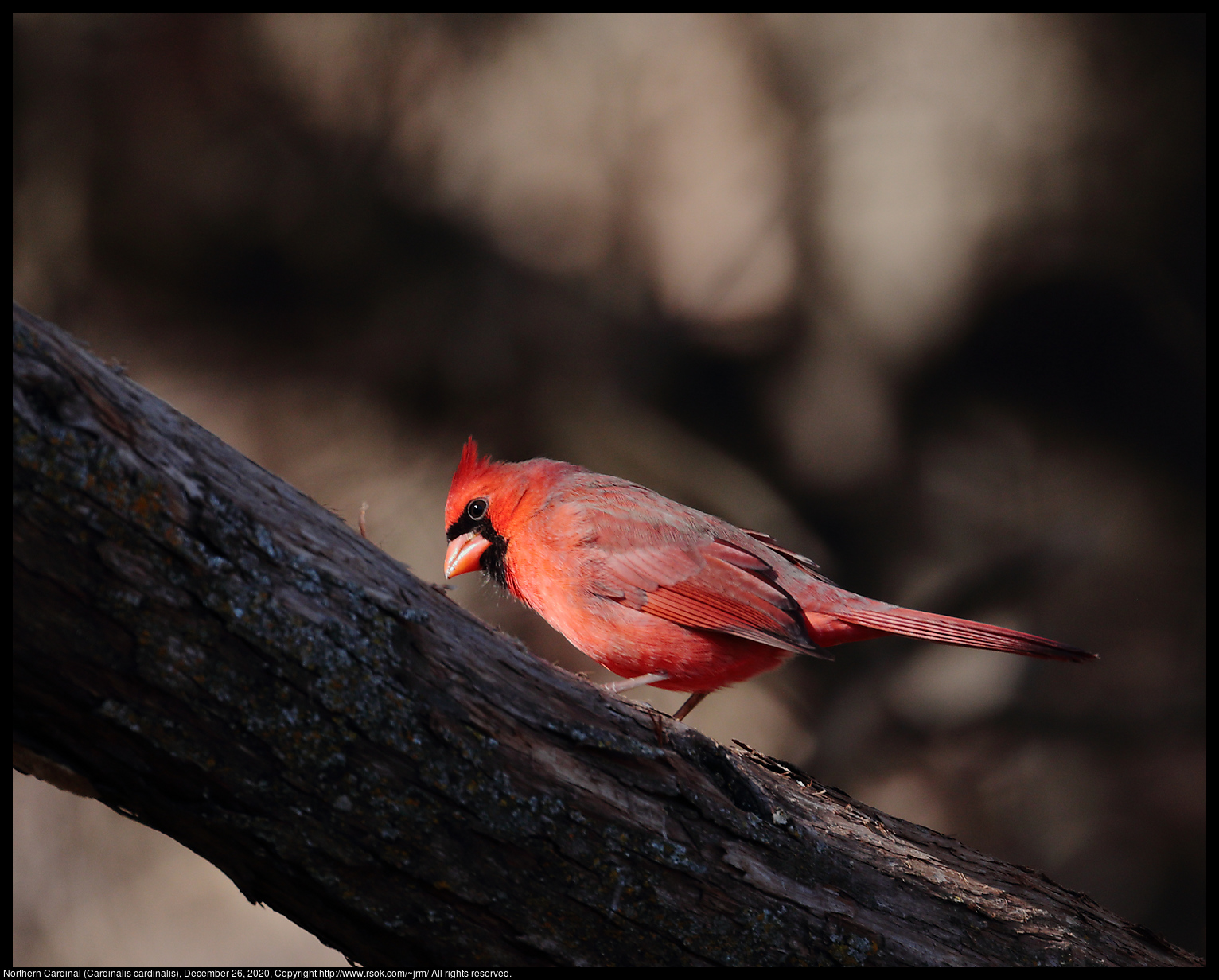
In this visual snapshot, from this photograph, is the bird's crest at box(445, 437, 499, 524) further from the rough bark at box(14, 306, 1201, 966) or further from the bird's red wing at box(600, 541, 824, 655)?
the rough bark at box(14, 306, 1201, 966)

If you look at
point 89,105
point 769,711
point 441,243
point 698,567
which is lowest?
point 698,567

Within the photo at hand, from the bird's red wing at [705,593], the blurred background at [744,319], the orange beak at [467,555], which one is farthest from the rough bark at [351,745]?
the blurred background at [744,319]

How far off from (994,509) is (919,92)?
79.6 inches

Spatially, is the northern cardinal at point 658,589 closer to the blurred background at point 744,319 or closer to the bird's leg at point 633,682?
the bird's leg at point 633,682

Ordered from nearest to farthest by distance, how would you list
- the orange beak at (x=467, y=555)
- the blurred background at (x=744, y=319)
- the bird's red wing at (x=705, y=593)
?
the bird's red wing at (x=705, y=593)
the orange beak at (x=467, y=555)
the blurred background at (x=744, y=319)

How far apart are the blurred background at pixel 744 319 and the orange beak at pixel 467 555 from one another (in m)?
1.27

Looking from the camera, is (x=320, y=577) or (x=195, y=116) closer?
(x=320, y=577)

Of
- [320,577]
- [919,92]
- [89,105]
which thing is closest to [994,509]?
[919,92]

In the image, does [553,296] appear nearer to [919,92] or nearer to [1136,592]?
[919,92]

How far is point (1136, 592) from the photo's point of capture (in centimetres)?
409

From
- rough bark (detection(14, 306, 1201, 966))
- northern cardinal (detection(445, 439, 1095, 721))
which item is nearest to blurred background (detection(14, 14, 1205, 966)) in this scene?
northern cardinal (detection(445, 439, 1095, 721))

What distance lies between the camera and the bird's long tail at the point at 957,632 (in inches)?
91.2

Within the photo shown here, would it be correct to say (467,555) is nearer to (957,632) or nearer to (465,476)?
(465,476)

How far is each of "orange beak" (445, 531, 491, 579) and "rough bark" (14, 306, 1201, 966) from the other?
1.24m
